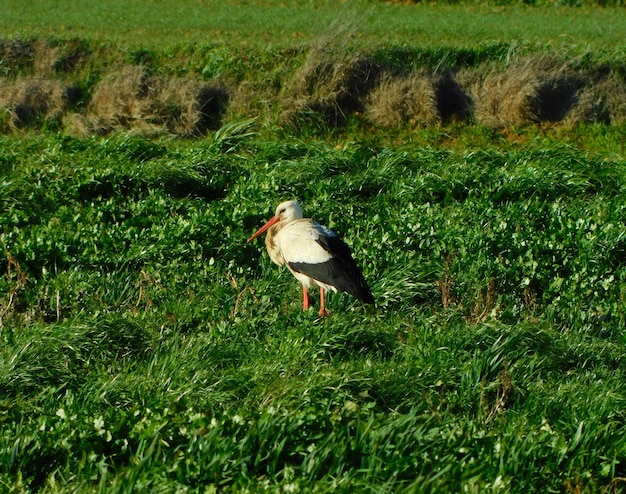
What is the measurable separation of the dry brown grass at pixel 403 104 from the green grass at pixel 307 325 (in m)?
2.27

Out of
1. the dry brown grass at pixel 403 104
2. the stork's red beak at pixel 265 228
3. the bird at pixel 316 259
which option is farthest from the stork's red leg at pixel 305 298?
the dry brown grass at pixel 403 104

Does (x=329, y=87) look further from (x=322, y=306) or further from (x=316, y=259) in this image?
(x=322, y=306)

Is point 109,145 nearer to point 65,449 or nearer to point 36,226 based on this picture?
point 36,226

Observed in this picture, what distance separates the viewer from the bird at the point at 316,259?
24.0 ft

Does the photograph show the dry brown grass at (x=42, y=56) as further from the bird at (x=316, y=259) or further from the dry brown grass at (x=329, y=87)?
the bird at (x=316, y=259)

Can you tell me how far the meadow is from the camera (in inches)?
200

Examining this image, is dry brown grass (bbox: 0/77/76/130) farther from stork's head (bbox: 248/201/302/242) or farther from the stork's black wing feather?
the stork's black wing feather

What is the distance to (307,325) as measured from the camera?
6.74 m

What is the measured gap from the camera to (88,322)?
266 inches

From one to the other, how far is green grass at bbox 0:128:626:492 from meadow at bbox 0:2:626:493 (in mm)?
21

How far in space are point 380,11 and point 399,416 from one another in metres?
16.5

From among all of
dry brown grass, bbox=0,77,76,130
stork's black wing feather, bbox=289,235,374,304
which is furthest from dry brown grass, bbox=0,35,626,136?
stork's black wing feather, bbox=289,235,374,304

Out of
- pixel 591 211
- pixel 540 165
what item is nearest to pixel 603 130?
pixel 540 165

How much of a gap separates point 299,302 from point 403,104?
23.0 feet
